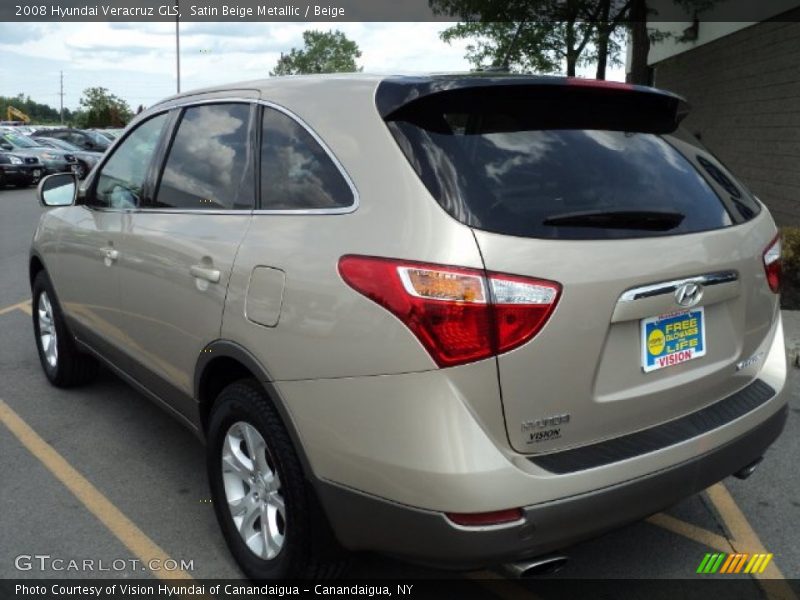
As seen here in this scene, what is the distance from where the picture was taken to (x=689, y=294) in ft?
7.75

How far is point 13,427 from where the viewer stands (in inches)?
172

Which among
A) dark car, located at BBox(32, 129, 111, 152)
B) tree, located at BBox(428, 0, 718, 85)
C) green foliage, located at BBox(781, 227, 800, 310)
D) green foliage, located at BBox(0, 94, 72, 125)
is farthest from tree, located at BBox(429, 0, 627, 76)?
green foliage, located at BBox(0, 94, 72, 125)

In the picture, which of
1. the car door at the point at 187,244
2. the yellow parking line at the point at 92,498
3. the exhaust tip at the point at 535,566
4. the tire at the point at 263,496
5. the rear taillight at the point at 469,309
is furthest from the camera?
the yellow parking line at the point at 92,498

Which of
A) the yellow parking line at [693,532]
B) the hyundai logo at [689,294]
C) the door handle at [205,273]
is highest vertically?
the hyundai logo at [689,294]

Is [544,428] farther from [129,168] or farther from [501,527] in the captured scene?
[129,168]

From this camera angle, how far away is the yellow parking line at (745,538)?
2.81 metres

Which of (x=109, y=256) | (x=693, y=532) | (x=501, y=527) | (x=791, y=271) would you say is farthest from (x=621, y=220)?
(x=791, y=271)

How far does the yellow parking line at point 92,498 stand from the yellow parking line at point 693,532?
1.96 metres

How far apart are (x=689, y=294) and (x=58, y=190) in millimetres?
3760

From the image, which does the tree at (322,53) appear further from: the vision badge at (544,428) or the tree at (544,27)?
the vision badge at (544,428)

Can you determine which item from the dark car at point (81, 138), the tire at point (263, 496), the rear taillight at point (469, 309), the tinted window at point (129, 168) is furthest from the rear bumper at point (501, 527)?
the dark car at point (81, 138)

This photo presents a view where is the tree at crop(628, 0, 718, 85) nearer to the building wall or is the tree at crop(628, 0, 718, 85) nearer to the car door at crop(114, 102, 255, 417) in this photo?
the building wall

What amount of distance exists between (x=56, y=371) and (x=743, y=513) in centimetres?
406

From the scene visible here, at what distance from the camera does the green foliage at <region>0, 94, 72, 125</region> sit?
440ft
